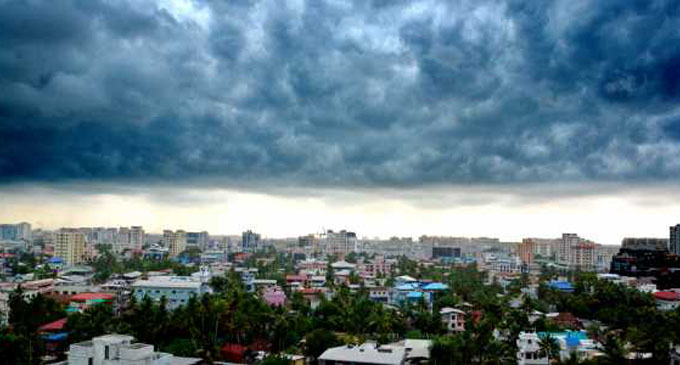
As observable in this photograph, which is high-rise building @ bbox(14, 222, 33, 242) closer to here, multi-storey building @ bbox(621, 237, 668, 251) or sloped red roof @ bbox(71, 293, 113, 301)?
sloped red roof @ bbox(71, 293, 113, 301)

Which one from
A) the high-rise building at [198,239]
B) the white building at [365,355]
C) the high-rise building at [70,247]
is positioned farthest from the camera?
the high-rise building at [198,239]

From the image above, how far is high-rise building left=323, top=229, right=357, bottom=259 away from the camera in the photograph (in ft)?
493

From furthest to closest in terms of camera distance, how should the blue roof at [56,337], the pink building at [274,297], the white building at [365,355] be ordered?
the pink building at [274,297] → the blue roof at [56,337] → the white building at [365,355]

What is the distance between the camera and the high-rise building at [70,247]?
103m

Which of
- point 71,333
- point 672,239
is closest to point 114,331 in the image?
point 71,333

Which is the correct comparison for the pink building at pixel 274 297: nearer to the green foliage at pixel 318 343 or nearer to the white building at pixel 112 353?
the green foliage at pixel 318 343

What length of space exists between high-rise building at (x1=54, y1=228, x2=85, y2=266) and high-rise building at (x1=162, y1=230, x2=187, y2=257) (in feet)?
84.2

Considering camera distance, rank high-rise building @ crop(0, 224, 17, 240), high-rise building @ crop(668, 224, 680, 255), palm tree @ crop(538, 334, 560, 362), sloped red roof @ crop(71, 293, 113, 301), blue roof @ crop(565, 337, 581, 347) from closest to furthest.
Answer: palm tree @ crop(538, 334, 560, 362), blue roof @ crop(565, 337, 581, 347), sloped red roof @ crop(71, 293, 113, 301), high-rise building @ crop(668, 224, 680, 255), high-rise building @ crop(0, 224, 17, 240)

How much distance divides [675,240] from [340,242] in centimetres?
8088

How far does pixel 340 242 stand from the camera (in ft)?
496

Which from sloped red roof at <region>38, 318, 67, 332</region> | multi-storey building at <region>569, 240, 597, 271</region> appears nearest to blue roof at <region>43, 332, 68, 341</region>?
sloped red roof at <region>38, 318, 67, 332</region>

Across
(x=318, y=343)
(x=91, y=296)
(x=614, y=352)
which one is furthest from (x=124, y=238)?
(x=614, y=352)

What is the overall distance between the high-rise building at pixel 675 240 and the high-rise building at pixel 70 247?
9697 centimetres

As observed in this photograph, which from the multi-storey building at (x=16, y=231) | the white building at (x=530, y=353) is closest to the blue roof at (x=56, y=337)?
the white building at (x=530, y=353)
